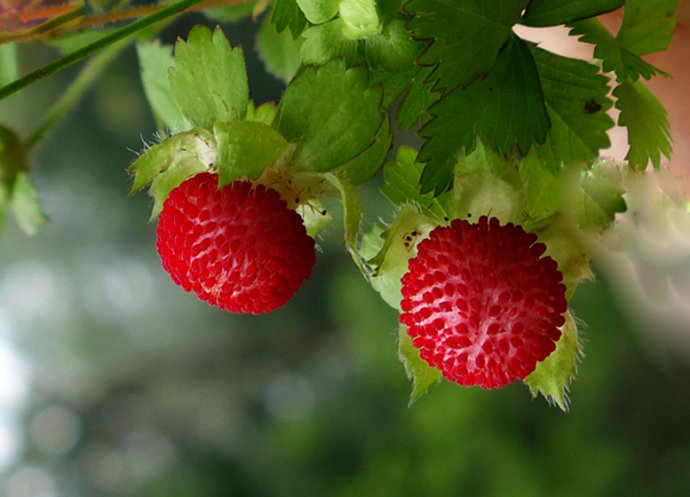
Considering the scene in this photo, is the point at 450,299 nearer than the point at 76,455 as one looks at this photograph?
Yes

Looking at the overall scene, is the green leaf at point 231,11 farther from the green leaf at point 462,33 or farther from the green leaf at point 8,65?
the green leaf at point 462,33

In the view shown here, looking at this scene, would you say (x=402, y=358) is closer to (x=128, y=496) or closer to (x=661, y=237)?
(x=661, y=237)

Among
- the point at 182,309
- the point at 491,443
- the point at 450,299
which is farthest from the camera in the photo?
the point at 182,309

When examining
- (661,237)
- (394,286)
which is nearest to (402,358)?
(394,286)

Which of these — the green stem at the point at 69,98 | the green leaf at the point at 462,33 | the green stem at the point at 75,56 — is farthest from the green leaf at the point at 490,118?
the green stem at the point at 69,98

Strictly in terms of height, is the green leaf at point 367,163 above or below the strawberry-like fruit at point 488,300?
above

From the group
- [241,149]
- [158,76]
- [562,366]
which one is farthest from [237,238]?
[158,76]
